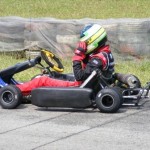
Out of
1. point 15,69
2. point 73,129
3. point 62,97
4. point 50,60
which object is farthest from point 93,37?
point 73,129

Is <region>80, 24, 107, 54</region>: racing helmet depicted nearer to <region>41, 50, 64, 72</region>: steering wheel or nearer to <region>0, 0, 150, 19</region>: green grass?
<region>41, 50, 64, 72</region>: steering wheel

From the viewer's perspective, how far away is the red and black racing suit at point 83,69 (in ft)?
26.3

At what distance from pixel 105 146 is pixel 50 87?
1865 millimetres

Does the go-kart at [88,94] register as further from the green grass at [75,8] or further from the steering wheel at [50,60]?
the green grass at [75,8]

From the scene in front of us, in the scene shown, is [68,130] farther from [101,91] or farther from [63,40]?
[63,40]

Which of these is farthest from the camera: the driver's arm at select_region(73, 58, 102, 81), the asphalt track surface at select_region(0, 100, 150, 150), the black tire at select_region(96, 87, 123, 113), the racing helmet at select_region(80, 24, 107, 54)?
the racing helmet at select_region(80, 24, 107, 54)

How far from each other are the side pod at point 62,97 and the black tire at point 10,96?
218 millimetres

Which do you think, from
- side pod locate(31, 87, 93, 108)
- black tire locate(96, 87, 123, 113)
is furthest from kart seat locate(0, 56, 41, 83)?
black tire locate(96, 87, 123, 113)

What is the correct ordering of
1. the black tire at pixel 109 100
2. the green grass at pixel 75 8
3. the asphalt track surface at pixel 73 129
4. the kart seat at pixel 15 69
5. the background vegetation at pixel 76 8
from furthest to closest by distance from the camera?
the green grass at pixel 75 8 < the background vegetation at pixel 76 8 < the kart seat at pixel 15 69 < the black tire at pixel 109 100 < the asphalt track surface at pixel 73 129

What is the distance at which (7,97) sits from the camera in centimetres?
827

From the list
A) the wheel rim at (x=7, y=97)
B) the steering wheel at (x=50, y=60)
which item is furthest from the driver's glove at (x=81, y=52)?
the wheel rim at (x=7, y=97)

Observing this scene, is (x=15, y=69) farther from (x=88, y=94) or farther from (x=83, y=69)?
(x=88, y=94)

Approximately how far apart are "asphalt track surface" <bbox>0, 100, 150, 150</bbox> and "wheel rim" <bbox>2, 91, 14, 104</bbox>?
13 cm

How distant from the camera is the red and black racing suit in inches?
316
